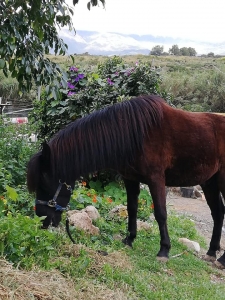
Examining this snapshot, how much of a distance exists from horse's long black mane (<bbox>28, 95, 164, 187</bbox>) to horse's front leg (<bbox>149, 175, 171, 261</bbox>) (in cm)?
38

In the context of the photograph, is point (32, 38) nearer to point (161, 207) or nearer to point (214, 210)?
point (161, 207)

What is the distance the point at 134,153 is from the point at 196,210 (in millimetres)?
4970

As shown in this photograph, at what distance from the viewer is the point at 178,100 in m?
24.0

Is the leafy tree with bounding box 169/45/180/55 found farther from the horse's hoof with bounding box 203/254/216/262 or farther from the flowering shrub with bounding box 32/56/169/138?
the horse's hoof with bounding box 203/254/216/262

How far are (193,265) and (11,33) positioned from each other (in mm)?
3321

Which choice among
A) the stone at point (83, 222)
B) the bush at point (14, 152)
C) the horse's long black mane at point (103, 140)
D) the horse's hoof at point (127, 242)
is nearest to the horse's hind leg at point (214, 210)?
the horse's hoof at point (127, 242)

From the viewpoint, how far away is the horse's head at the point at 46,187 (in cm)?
420

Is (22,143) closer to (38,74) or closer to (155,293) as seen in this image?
(38,74)

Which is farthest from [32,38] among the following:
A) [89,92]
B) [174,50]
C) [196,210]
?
[174,50]

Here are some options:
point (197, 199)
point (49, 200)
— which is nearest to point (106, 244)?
point (49, 200)

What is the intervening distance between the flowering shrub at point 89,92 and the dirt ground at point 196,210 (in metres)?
2.50

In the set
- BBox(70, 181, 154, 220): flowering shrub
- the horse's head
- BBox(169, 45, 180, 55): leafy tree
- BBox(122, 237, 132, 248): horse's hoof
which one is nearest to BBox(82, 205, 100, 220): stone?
BBox(70, 181, 154, 220): flowering shrub

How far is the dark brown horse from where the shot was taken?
13.9ft

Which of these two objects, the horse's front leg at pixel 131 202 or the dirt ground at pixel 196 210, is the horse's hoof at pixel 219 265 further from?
the dirt ground at pixel 196 210
